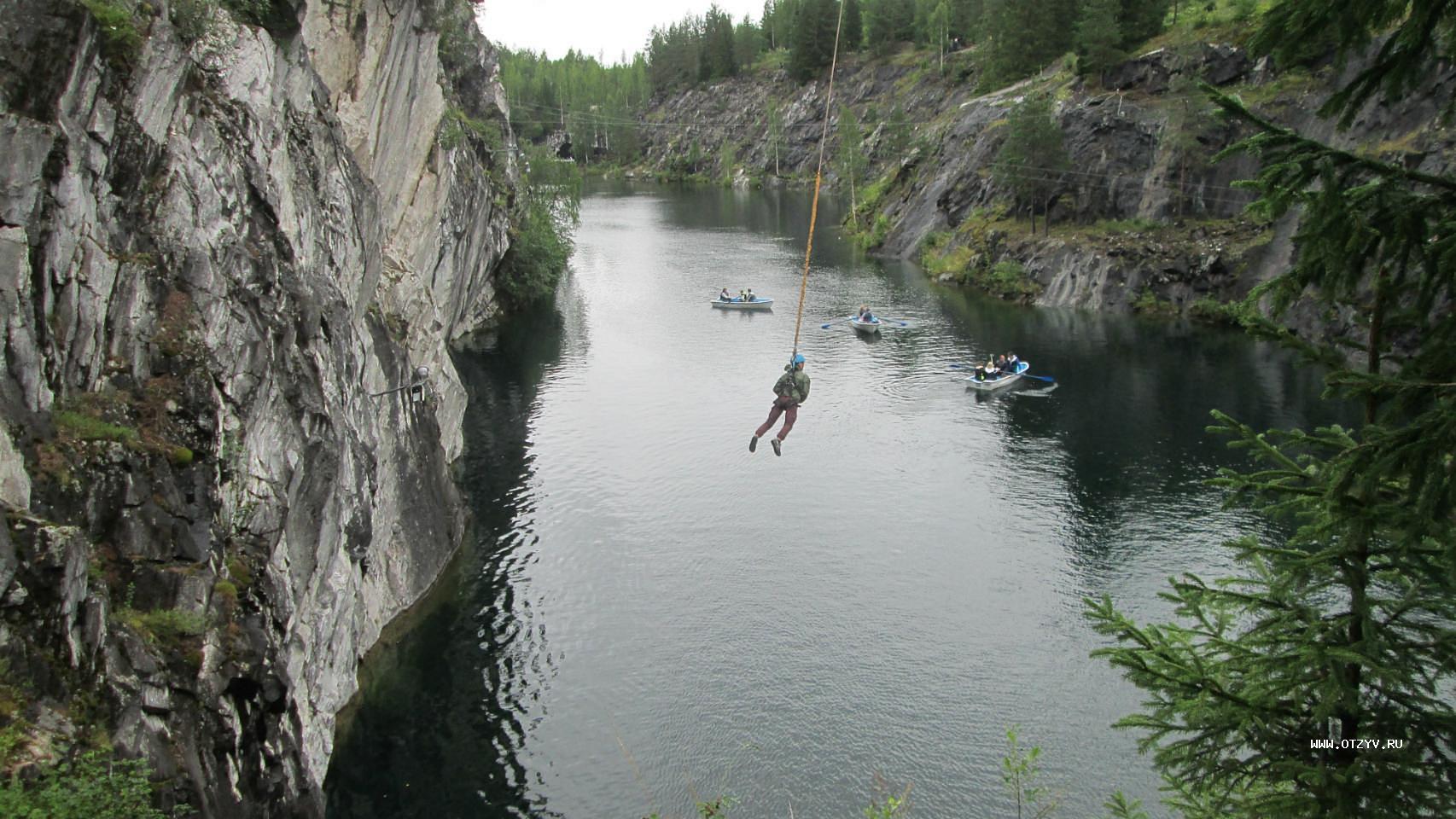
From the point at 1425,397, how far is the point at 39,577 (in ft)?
48.2

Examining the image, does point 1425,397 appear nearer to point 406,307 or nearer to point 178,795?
point 178,795

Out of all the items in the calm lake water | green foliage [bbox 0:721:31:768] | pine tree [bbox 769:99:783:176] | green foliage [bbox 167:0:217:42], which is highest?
pine tree [bbox 769:99:783:176]

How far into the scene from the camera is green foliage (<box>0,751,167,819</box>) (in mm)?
11289

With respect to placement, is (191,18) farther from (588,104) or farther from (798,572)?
(588,104)

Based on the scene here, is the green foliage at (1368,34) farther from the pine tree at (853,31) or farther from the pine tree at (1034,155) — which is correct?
the pine tree at (853,31)

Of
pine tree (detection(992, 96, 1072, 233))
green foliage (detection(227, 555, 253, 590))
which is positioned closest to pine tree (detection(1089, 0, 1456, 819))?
green foliage (detection(227, 555, 253, 590))

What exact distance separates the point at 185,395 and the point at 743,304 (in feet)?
168

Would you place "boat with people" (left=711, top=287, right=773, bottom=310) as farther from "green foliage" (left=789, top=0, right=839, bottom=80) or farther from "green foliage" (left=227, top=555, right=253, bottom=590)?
"green foliage" (left=789, top=0, right=839, bottom=80)

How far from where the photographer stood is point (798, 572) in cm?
3189

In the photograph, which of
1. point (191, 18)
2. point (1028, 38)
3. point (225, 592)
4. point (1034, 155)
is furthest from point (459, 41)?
point (1028, 38)

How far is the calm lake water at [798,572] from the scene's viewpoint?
23469mm

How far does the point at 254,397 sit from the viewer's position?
18.7 metres

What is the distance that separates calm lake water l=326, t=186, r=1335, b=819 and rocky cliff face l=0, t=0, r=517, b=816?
4389 mm

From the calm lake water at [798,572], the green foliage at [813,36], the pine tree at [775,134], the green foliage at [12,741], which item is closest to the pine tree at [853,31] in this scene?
the green foliage at [813,36]
